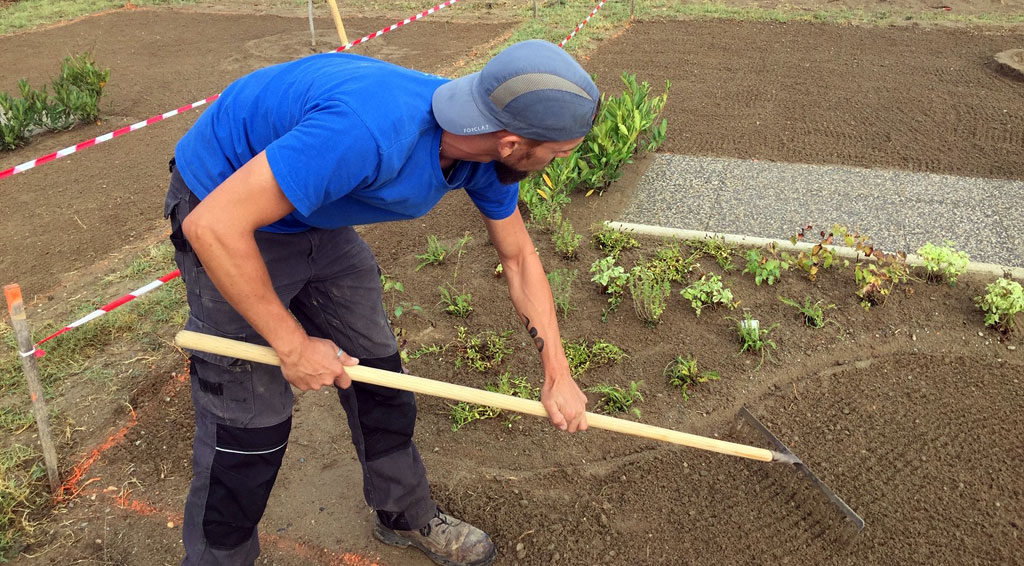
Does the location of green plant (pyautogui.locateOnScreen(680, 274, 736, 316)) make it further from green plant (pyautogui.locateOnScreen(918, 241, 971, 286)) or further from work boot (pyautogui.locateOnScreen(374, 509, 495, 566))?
work boot (pyautogui.locateOnScreen(374, 509, 495, 566))

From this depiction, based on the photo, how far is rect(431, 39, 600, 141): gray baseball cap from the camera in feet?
5.86

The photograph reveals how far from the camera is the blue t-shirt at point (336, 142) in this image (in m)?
1.72

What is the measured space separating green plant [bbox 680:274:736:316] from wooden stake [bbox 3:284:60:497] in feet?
9.65

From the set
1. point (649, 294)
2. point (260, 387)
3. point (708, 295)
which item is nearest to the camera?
point (260, 387)

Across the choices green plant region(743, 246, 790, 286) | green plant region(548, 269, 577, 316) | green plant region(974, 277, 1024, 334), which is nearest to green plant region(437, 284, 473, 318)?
green plant region(548, 269, 577, 316)

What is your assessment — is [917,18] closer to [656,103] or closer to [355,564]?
[656,103]

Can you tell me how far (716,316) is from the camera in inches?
155

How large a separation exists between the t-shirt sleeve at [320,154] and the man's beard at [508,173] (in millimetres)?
414

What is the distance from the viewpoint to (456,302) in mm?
4113

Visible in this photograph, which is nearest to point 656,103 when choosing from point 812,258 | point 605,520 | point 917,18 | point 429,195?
point 812,258

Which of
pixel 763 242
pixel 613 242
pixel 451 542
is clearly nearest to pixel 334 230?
pixel 451 542

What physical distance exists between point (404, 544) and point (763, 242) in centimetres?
281

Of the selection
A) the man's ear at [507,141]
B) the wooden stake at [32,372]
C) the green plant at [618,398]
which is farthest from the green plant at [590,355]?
the wooden stake at [32,372]

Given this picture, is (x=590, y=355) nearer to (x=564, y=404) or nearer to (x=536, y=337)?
(x=536, y=337)
